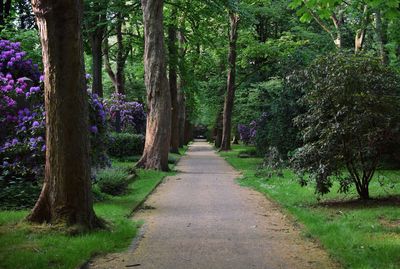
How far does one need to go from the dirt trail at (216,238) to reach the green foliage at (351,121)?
1.48m

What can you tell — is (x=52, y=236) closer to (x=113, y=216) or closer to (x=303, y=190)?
(x=113, y=216)

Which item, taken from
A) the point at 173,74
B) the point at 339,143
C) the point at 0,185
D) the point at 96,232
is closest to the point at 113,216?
the point at 96,232

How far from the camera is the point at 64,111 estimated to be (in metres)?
7.41

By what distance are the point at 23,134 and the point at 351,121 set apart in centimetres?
731

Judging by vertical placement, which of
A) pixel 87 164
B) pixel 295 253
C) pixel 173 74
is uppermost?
pixel 173 74

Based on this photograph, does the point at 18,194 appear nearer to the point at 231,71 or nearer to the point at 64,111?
the point at 64,111

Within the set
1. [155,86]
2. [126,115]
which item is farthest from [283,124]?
[126,115]

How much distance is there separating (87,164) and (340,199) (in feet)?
21.2

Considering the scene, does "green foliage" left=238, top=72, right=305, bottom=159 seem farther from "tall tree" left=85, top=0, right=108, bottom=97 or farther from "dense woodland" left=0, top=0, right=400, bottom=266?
"tall tree" left=85, top=0, right=108, bottom=97

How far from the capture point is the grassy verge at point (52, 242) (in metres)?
5.86

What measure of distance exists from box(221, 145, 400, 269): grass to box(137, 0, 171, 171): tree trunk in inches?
284

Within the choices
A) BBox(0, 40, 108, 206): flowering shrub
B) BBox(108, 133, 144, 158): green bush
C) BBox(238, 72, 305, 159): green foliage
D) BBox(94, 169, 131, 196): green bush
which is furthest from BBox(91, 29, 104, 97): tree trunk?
BBox(94, 169, 131, 196): green bush

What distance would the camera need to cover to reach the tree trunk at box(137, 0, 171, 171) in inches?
787

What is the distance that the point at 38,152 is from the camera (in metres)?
10.6
